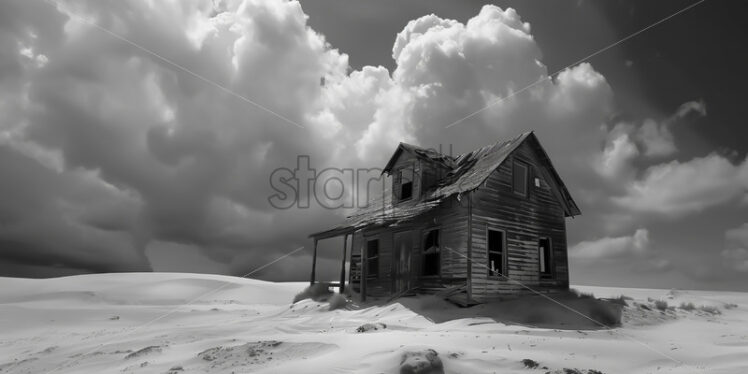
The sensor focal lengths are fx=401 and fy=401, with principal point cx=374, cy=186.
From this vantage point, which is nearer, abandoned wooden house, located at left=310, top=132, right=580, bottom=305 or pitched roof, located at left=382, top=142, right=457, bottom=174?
abandoned wooden house, located at left=310, top=132, right=580, bottom=305

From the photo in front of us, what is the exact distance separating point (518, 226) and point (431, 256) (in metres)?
3.76

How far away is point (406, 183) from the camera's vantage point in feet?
57.8

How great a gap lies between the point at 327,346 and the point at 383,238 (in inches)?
391

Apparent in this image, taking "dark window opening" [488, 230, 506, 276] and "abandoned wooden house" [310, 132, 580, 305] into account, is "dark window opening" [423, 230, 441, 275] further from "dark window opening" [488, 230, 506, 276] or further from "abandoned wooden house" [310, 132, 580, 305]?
"dark window opening" [488, 230, 506, 276]

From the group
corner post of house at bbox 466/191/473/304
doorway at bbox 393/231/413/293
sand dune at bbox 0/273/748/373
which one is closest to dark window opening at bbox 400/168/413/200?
doorway at bbox 393/231/413/293

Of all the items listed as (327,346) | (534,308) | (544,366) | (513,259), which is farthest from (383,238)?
(544,366)

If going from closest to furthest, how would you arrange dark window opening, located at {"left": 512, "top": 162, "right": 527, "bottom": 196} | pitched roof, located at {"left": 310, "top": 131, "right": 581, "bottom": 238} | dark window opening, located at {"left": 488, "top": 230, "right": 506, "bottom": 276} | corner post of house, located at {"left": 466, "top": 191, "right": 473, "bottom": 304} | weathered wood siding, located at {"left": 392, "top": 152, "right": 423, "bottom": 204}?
corner post of house, located at {"left": 466, "top": 191, "right": 473, "bottom": 304}
dark window opening, located at {"left": 488, "top": 230, "right": 506, "bottom": 276}
pitched roof, located at {"left": 310, "top": 131, "right": 581, "bottom": 238}
dark window opening, located at {"left": 512, "top": 162, "right": 527, "bottom": 196}
weathered wood siding, located at {"left": 392, "top": 152, "right": 423, "bottom": 204}

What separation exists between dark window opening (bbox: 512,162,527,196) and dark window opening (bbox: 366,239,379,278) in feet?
20.9

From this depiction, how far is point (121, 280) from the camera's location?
32281 millimetres

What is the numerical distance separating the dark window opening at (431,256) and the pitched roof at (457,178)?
57.1 inches

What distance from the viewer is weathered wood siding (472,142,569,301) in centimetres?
1355

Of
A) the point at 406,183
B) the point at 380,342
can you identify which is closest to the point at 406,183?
the point at 406,183

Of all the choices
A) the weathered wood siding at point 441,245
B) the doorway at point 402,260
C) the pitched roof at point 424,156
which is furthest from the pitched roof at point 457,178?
the doorway at point 402,260

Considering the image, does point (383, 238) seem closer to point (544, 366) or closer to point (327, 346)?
point (327, 346)
